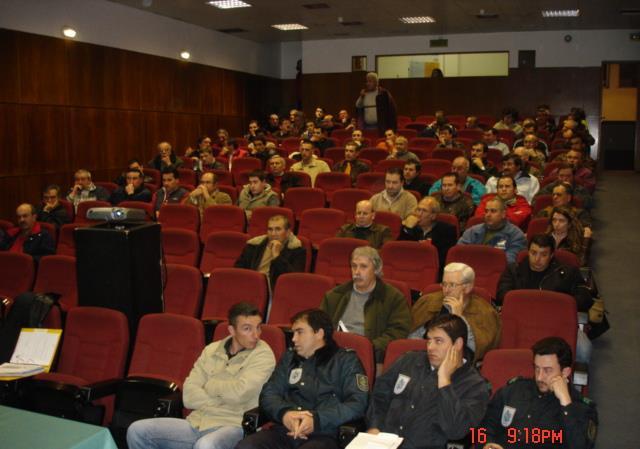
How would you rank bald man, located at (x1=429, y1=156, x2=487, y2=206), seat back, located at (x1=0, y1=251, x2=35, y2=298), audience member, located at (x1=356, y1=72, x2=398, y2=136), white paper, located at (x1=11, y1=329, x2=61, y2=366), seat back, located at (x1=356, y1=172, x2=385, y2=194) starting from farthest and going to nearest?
audience member, located at (x1=356, y1=72, x2=398, y2=136), seat back, located at (x1=356, y1=172, x2=385, y2=194), bald man, located at (x1=429, y1=156, x2=487, y2=206), seat back, located at (x1=0, y1=251, x2=35, y2=298), white paper, located at (x1=11, y1=329, x2=61, y2=366)

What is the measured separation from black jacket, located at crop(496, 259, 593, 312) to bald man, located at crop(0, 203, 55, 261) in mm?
4058

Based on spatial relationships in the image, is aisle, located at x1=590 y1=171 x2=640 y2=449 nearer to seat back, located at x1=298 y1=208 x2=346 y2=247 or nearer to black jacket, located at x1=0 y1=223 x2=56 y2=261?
seat back, located at x1=298 y1=208 x2=346 y2=247

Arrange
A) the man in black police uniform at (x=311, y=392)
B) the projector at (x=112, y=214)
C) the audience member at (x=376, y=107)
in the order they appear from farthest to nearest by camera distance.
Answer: the audience member at (x=376, y=107) → the projector at (x=112, y=214) → the man in black police uniform at (x=311, y=392)

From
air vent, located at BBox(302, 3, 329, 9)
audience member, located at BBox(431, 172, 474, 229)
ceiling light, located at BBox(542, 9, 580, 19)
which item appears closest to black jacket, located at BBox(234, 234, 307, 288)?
audience member, located at BBox(431, 172, 474, 229)

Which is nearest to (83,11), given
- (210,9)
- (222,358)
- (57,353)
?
(210,9)

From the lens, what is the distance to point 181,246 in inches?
234

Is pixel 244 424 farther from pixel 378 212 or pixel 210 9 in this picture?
pixel 210 9

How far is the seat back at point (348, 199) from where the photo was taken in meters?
6.88

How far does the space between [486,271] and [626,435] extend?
1.48m

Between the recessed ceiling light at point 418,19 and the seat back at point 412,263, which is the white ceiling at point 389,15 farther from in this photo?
the seat back at point 412,263

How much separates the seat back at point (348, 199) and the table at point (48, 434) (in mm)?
4818

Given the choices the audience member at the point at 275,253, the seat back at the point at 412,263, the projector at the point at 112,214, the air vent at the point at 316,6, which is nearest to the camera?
the projector at the point at 112,214

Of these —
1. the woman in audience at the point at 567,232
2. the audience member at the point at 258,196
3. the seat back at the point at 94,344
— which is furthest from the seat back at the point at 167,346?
the audience member at the point at 258,196

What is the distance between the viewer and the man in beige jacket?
332 centimetres
